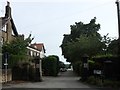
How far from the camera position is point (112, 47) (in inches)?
2053

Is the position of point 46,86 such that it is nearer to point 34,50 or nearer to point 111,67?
point 111,67

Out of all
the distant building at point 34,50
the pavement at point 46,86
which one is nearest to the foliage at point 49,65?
the distant building at point 34,50

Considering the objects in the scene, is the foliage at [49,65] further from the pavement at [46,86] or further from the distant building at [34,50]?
the pavement at [46,86]

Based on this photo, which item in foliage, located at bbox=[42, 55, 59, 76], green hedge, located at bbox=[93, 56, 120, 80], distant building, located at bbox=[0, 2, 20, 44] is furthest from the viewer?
foliage, located at bbox=[42, 55, 59, 76]

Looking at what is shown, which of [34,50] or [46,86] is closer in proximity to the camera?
[46,86]

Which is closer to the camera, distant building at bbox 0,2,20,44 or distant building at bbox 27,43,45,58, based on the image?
distant building at bbox 0,2,20,44

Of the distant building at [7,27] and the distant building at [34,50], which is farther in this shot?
the distant building at [34,50]

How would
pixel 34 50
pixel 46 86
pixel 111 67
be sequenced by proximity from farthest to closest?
pixel 34 50 → pixel 111 67 → pixel 46 86

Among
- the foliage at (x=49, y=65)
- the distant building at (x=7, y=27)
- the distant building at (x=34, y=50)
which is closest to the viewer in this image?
the distant building at (x=7, y=27)

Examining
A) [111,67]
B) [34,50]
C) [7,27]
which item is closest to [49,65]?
[7,27]

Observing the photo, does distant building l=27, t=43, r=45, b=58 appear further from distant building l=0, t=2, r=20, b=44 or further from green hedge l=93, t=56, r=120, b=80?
green hedge l=93, t=56, r=120, b=80

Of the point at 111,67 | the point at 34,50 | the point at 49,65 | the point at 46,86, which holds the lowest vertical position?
the point at 46,86

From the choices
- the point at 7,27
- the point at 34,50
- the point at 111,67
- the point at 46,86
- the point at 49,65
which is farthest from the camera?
the point at 34,50

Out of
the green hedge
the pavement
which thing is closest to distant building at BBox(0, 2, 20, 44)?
the pavement
